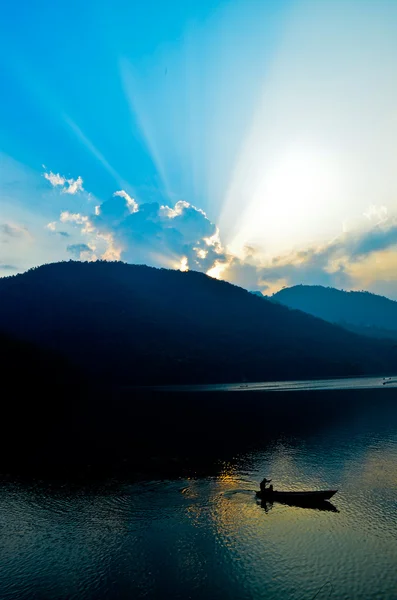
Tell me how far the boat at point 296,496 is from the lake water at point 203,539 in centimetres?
198

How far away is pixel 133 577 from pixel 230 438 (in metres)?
68.0

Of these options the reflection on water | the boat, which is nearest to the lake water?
the reflection on water

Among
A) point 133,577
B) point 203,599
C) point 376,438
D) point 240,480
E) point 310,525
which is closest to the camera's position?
point 203,599

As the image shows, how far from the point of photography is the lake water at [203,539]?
112 feet

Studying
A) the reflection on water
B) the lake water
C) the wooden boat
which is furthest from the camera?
the wooden boat

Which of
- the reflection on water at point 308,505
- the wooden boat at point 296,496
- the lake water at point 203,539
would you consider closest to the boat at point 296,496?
the wooden boat at point 296,496

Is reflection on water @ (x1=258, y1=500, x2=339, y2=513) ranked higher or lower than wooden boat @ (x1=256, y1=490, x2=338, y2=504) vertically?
lower

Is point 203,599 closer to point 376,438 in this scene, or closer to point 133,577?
point 133,577

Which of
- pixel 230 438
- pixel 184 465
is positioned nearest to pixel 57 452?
pixel 184 465

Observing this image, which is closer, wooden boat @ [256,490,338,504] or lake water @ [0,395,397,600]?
lake water @ [0,395,397,600]

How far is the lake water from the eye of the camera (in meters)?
34.1

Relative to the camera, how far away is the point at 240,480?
65875mm

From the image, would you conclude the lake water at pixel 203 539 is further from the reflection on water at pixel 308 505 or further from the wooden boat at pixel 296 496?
the wooden boat at pixel 296 496

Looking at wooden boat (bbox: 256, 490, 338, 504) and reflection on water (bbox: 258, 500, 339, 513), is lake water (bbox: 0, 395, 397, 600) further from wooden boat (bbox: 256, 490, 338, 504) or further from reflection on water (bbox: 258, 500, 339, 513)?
wooden boat (bbox: 256, 490, 338, 504)
